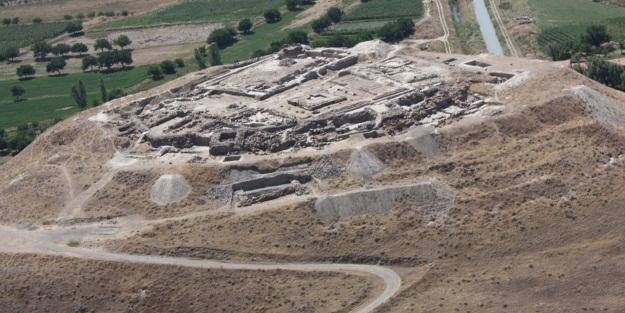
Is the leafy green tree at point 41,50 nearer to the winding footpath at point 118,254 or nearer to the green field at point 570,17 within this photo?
the winding footpath at point 118,254

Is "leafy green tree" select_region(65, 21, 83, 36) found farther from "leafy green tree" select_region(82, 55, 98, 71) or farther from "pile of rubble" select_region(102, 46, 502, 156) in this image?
"pile of rubble" select_region(102, 46, 502, 156)

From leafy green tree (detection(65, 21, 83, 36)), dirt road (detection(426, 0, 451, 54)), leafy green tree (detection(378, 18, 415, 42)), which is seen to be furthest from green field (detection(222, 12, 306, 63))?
leafy green tree (detection(65, 21, 83, 36))

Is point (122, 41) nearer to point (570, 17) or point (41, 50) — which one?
point (41, 50)

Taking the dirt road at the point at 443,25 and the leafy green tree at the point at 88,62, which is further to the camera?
the leafy green tree at the point at 88,62

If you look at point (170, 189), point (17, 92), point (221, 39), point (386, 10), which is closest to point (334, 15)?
point (386, 10)

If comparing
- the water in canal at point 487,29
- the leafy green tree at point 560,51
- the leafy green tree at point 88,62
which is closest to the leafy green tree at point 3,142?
the leafy green tree at point 88,62
